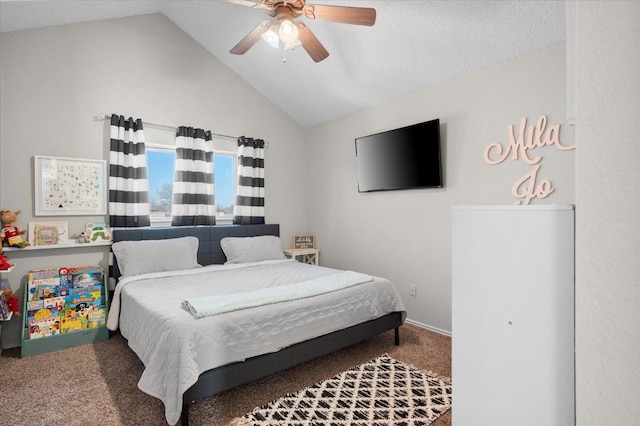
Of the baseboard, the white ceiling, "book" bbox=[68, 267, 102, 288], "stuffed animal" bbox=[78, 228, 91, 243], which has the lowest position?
the baseboard

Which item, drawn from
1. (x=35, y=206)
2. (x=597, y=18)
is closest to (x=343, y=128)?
(x=35, y=206)

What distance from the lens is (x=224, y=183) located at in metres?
4.37

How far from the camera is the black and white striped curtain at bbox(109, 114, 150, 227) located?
3375 millimetres

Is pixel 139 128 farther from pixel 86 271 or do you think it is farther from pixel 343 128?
pixel 343 128

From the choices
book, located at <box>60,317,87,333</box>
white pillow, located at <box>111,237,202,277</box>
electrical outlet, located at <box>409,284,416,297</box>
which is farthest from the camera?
electrical outlet, located at <box>409,284,416,297</box>

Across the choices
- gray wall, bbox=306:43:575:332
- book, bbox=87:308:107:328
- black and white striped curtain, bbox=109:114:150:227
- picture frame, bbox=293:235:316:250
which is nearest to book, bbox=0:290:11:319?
book, bbox=87:308:107:328

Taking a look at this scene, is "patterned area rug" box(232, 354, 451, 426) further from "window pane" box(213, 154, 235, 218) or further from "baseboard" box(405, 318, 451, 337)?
"window pane" box(213, 154, 235, 218)

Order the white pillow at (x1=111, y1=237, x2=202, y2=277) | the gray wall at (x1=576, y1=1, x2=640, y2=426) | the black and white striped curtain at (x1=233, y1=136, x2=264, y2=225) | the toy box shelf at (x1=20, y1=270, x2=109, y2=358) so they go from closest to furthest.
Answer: the gray wall at (x1=576, y1=1, x2=640, y2=426) < the toy box shelf at (x1=20, y1=270, x2=109, y2=358) < the white pillow at (x1=111, y1=237, x2=202, y2=277) < the black and white striped curtain at (x1=233, y1=136, x2=264, y2=225)

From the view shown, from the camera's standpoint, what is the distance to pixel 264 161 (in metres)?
4.57

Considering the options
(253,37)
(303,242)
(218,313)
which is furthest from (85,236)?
(303,242)

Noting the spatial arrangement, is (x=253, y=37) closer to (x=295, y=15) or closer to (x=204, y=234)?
(x=295, y=15)

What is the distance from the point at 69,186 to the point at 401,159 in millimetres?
3341

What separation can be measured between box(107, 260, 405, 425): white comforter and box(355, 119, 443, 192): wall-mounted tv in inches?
46.0

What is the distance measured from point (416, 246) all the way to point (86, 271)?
3.30 m
